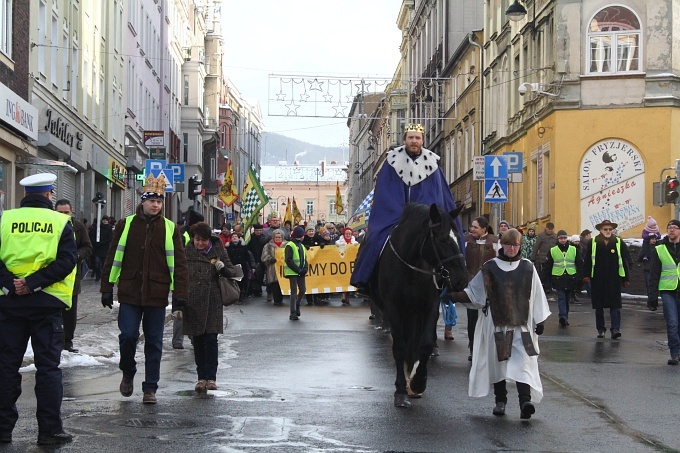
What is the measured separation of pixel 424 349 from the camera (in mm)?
10250

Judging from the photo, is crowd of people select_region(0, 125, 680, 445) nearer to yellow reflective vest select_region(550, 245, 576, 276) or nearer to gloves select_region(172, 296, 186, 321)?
gloves select_region(172, 296, 186, 321)

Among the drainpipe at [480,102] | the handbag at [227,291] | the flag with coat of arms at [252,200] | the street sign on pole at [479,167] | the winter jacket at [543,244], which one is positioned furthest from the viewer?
the drainpipe at [480,102]

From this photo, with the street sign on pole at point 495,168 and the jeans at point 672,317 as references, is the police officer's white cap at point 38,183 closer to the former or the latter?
the jeans at point 672,317

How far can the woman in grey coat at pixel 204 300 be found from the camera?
11070mm

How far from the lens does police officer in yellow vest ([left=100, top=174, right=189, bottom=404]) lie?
33.4 ft

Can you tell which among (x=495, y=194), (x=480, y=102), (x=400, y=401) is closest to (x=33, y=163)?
(x=495, y=194)

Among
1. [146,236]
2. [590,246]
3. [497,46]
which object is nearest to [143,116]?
[497,46]

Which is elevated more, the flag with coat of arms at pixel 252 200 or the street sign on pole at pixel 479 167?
the street sign on pole at pixel 479 167

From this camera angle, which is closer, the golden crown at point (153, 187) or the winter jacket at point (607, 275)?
the golden crown at point (153, 187)

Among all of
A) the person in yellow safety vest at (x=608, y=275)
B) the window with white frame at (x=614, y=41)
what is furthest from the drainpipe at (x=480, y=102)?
the person in yellow safety vest at (x=608, y=275)

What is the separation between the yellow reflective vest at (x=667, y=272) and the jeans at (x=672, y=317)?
89mm

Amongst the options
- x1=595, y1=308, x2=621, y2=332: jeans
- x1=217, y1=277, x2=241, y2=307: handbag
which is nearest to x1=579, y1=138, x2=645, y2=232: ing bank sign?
x1=595, y1=308, x2=621, y2=332: jeans

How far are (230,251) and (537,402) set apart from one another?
62.6 feet

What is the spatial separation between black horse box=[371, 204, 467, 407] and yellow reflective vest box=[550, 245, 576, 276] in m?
11.6
